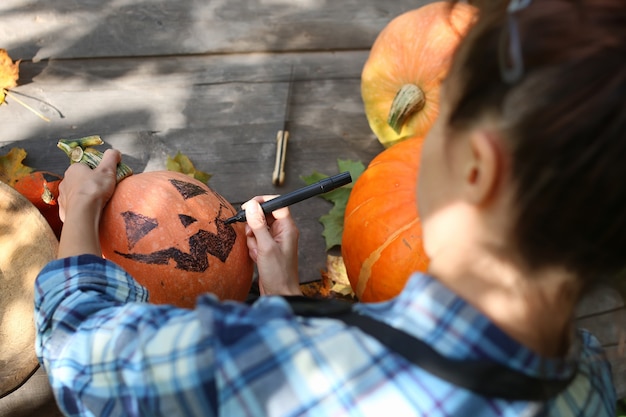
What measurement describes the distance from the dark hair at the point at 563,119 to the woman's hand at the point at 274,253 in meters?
0.69

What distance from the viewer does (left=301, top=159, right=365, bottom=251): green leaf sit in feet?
5.33

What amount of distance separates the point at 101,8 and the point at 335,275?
127 centimetres

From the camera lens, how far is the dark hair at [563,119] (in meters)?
0.52

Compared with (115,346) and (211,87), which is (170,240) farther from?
(211,87)

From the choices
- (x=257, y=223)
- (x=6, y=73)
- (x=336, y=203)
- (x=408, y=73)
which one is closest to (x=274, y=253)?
(x=257, y=223)

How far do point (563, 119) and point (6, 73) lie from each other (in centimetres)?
168

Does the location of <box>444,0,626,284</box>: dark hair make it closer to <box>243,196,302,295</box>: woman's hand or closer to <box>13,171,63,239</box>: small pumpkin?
<box>243,196,302,295</box>: woman's hand

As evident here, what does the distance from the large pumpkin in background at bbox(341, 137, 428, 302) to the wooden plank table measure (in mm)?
159

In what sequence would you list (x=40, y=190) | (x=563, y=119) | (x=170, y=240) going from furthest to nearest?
(x=40, y=190), (x=170, y=240), (x=563, y=119)

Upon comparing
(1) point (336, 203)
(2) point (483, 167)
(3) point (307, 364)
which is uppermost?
(2) point (483, 167)

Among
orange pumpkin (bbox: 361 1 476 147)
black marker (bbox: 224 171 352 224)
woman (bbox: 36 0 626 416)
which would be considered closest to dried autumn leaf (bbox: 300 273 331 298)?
black marker (bbox: 224 171 352 224)

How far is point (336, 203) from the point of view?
1677 mm

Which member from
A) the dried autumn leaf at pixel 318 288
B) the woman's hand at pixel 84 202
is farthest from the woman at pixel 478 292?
the dried autumn leaf at pixel 318 288

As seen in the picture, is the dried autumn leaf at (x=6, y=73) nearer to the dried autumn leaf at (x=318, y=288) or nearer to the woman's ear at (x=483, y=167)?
the dried autumn leaf at (x=318, y=288)
